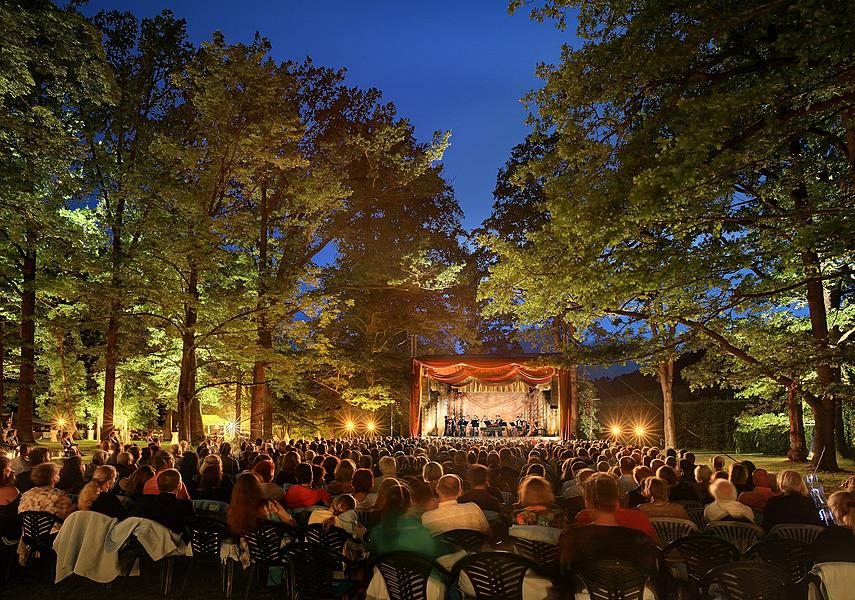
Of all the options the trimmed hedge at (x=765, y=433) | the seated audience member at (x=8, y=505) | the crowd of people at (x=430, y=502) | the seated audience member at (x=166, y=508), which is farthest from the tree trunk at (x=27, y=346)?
the trimmed hedge at (x=765, y=433)

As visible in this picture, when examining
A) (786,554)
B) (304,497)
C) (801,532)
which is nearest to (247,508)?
(304,497)

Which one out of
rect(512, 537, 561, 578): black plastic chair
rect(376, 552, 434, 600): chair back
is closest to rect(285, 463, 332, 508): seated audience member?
rect(376, 552, 434, 600): chair back

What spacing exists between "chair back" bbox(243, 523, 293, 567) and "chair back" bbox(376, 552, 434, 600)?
1244 millimetres

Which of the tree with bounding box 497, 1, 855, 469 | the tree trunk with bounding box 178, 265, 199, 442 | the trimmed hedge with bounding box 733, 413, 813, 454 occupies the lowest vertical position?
the trimmed hedge with bounding box 733, 413, 813, 454

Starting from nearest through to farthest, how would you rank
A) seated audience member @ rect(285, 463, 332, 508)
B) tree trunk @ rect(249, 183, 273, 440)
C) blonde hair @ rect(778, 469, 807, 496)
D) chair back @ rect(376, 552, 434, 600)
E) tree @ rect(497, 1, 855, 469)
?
chair back @ rect(376, 552, 434, 600)
blonde hair @ rect(778, 469, 807, 496)
seated audience member @ rect(285, 463, 332, 508)
tree @ rect(497, 1, 855, 469)
tree trunk @ rect(249, 183, 273, 440)

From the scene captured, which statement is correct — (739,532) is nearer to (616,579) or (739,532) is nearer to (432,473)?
(616,579)

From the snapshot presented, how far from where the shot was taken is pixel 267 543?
16.2ft

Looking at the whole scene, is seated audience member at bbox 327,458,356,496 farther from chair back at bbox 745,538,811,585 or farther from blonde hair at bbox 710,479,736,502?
chair back at bbox 745,538,811,585

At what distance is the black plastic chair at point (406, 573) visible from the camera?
379 centimetres

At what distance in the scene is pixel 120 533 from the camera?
5.09m

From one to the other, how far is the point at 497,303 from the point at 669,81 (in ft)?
22.7

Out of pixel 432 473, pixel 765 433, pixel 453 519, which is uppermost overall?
pixel 432 473

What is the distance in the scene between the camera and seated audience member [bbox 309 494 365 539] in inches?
208

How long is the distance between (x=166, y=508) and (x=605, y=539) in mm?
3714
